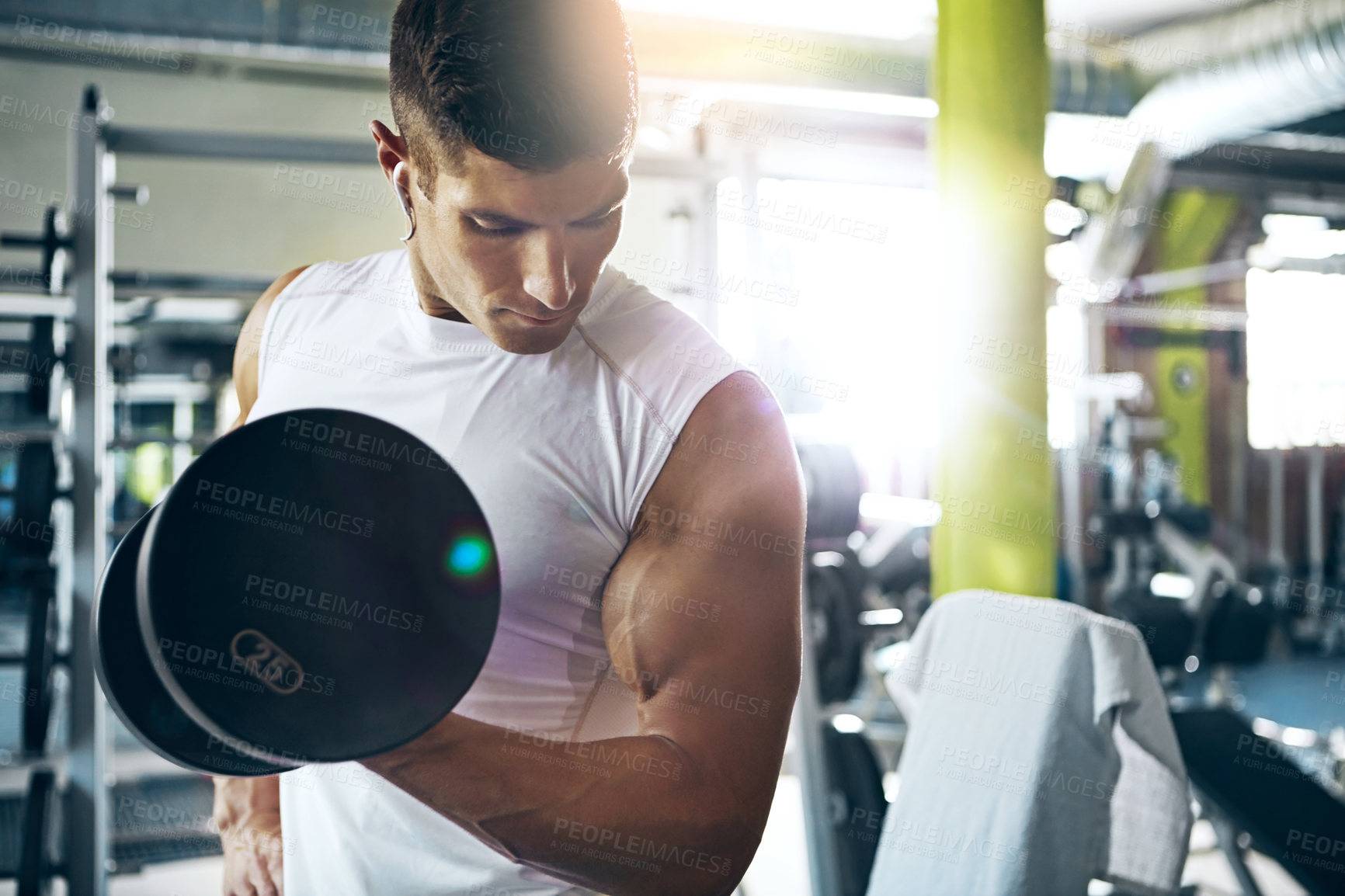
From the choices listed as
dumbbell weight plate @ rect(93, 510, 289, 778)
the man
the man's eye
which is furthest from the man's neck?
dumbbell weight plate @ rect(93, 510, 289, 778)

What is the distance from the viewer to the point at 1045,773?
67.9 inches

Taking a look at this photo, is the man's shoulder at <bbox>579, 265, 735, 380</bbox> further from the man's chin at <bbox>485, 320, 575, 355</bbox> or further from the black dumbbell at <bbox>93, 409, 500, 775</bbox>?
the black dumbbell at <bbox>93, 409, 500, 775</bbox>

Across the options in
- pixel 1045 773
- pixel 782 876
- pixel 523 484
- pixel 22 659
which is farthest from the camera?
pixel 782 876

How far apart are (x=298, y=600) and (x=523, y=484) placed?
267 mm

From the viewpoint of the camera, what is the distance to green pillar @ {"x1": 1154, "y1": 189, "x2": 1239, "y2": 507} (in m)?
7.55

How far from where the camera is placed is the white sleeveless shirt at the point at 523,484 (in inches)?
36.2

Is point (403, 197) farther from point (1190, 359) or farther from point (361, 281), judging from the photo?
point (1190, 359)

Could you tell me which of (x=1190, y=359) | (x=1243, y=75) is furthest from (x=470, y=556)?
(x=1190, y=359)

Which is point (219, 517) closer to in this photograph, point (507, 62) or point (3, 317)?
point (507, 62)

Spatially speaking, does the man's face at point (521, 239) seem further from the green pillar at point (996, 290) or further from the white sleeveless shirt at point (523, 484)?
the green pillar at point (996, 290)

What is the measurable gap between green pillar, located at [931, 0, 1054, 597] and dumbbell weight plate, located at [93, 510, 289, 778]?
5.55 ft

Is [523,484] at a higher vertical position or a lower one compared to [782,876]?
higher

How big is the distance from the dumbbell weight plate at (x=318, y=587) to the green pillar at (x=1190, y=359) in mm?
7744

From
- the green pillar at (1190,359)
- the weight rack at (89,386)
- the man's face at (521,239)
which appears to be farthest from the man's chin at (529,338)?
the green pillar at (1190,359)
